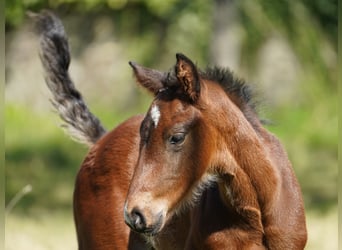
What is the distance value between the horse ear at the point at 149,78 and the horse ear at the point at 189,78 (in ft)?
0.90

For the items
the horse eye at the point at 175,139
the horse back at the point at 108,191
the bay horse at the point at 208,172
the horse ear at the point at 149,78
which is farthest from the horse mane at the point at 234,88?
the horse back at the point at 108,191

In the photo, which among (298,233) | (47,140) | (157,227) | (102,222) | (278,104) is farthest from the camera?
(278,104)

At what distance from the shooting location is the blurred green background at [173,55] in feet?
47.2

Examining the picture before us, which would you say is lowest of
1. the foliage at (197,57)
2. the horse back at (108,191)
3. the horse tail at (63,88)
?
the horse back at (108,191)

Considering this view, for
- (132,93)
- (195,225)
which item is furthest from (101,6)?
(195,225)

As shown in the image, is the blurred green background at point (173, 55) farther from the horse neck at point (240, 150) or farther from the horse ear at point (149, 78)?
the horse neck at point (240, 150)

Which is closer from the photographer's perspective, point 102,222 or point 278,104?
point 102,222

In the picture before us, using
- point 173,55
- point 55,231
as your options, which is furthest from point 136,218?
point 173,55

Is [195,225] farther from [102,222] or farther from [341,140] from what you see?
[341,140]

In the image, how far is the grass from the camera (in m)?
9.00

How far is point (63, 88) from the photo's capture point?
6.96 metres

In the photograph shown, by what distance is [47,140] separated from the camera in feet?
46.9

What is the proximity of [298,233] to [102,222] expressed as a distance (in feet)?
4.65

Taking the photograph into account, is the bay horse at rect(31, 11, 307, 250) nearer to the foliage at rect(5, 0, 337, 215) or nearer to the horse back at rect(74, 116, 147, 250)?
the horse back at rect(74, 116, 147, 250)
